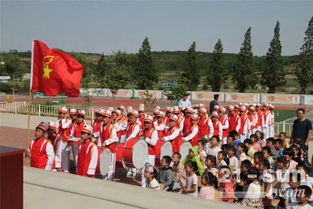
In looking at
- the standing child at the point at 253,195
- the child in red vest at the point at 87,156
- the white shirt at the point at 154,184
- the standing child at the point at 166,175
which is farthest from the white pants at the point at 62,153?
the standing child at the point at 253,195

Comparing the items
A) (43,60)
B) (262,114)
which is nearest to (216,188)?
(43,60)

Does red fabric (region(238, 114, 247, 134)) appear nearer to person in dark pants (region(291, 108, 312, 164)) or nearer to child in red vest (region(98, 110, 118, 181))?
person in dark pants (region(291, 108, 312, 164))

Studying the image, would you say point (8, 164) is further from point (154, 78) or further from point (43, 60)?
point (154, 78)

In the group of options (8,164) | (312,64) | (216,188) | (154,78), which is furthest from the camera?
(154,78)

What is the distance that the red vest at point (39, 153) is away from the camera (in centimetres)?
702

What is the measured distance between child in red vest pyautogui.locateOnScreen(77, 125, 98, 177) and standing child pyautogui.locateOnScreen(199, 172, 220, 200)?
7.21 feet

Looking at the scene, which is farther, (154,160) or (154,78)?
(154,78)

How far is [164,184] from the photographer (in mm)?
7035

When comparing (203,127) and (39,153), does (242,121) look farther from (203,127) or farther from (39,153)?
(39,153)

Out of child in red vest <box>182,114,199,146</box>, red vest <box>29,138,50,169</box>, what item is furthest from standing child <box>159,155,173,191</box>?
child in red vest <box>182,114,199,146</box>

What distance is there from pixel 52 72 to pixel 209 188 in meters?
5.75

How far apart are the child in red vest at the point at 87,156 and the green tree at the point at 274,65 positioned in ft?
165

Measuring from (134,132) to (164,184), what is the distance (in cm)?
208

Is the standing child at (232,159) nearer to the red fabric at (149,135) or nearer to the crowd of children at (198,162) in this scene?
the crowd of children at (198,162)
